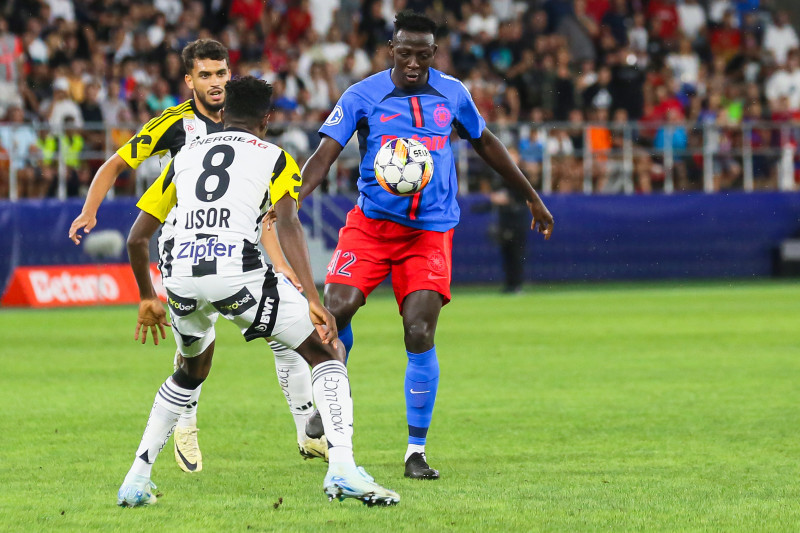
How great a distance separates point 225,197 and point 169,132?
1571 millimetres

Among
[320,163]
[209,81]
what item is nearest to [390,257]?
[320,163]

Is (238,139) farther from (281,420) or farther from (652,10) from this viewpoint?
(652,10)

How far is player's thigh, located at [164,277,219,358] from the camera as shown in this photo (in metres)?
5.90

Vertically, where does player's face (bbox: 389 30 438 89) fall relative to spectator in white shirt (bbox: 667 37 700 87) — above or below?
below

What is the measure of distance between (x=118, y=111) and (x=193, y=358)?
1602 cm

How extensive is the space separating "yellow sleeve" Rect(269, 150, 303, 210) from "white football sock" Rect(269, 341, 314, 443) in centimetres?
157

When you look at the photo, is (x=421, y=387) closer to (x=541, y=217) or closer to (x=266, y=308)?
(x=541, y=217)

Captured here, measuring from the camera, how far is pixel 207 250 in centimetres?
587


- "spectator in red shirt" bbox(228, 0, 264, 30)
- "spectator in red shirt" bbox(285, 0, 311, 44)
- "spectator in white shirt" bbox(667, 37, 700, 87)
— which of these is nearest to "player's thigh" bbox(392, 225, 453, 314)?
"spectator in red shirt" bbox(228, 0, 264, 30)

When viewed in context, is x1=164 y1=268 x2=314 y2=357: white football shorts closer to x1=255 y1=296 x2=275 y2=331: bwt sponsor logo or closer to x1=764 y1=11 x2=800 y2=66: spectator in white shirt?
x1=255 y1=296 x2=275 y2=331: bwt sponsor logo

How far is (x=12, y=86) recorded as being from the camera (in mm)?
21438

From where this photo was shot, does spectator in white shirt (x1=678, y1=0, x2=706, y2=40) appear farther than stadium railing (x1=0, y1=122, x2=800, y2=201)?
Yes

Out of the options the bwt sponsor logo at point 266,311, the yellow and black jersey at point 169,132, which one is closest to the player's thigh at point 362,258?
the yellow and black jersey at point 169,132

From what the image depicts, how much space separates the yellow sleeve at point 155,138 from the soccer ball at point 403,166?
1.12m
